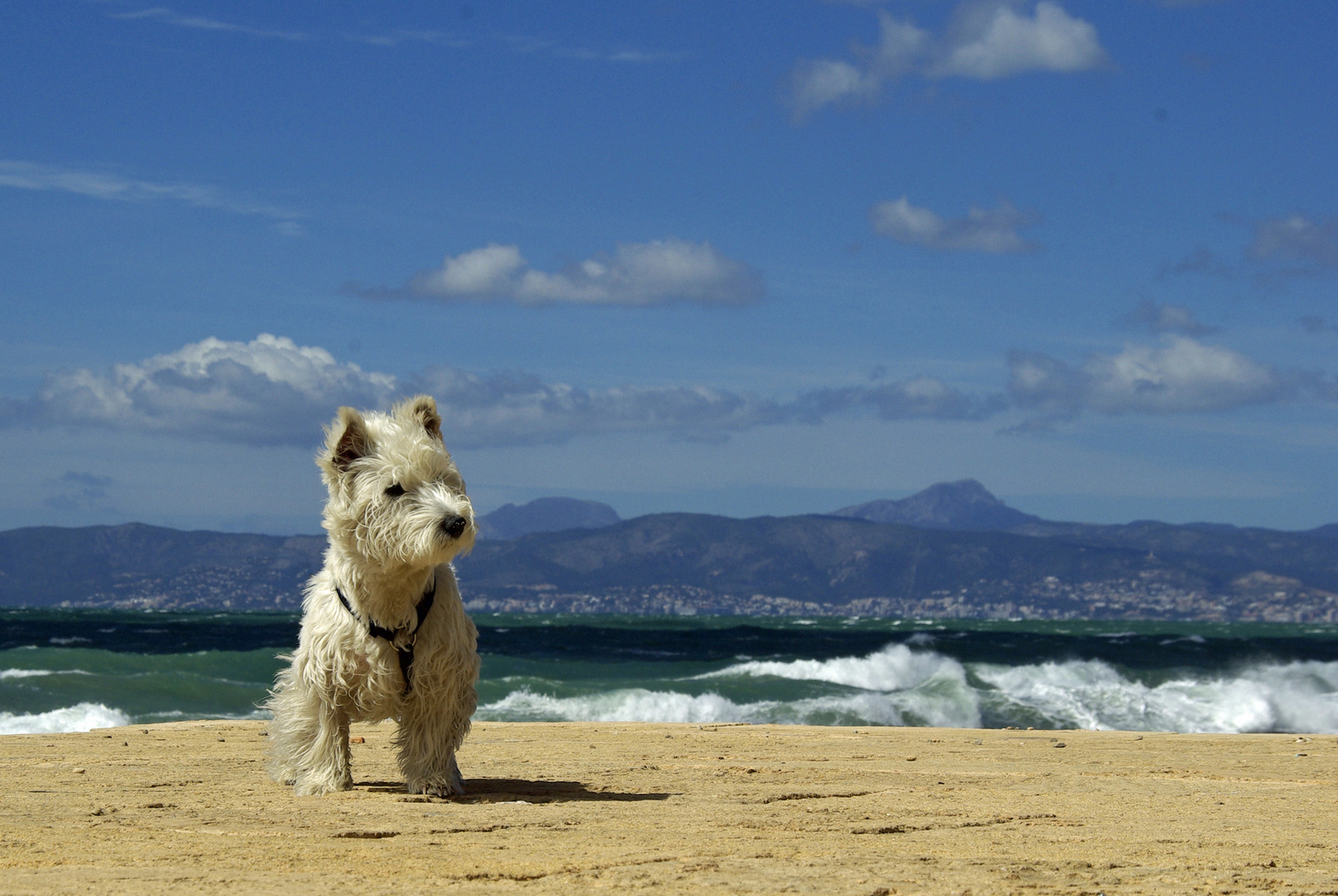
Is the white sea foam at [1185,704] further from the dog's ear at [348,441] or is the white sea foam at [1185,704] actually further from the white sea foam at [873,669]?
the dog's ear at [348,441]

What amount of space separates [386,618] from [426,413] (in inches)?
42.9

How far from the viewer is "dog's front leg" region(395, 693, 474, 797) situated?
23.5 feet

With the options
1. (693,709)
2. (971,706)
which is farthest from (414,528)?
(971,706)

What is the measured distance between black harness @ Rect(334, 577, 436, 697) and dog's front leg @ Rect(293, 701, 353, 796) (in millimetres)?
461

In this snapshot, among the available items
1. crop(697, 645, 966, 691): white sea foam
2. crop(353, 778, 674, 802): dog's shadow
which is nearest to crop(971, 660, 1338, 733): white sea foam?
crop(697, 645, 966, 691): white sea foam

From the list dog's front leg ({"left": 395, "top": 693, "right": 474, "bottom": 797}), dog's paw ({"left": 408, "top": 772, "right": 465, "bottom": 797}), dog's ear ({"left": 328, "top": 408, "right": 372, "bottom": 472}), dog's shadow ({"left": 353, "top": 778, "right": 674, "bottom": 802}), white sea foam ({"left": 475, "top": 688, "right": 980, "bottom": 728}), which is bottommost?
white sea foam ({"left": 475, "top": 688, "right": 980, "bottom": 728})

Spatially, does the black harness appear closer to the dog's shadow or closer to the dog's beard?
the dog's beard

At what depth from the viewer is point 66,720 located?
1775cm

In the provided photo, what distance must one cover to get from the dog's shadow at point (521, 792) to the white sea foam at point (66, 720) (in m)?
10.6

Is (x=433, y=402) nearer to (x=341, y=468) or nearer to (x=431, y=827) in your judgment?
(x=341, y=468)

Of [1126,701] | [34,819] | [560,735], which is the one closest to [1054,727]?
[1126,701]

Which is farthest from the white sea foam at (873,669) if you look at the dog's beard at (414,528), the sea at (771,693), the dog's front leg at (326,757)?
the dog's beard at (414,528)

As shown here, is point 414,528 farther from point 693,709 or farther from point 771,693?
point 771,693

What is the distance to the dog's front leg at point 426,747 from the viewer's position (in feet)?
23.5
